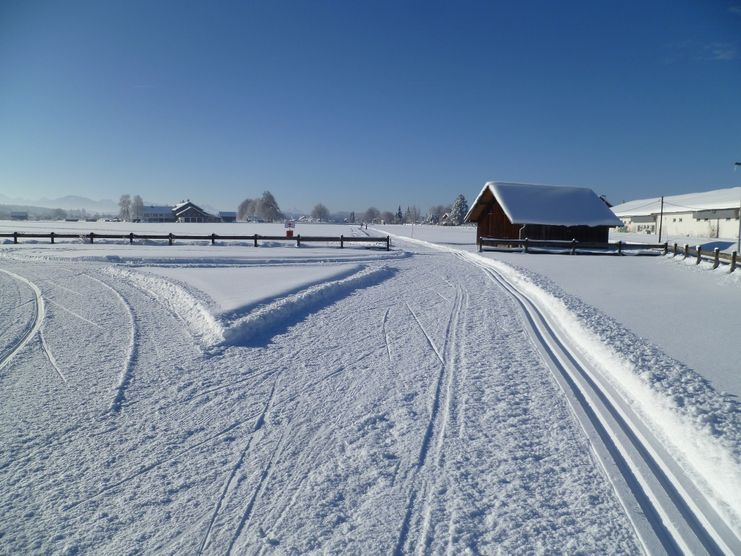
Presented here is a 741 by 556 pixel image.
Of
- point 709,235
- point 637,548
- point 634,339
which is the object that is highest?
point 709,235

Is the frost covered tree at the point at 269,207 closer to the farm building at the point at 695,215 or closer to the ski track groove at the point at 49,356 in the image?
the farm building at the point at 695,215

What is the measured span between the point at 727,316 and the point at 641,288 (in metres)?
3.97

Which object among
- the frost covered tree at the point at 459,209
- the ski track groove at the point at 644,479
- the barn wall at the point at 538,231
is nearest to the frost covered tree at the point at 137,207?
the frost covered tree at the point at 459,209

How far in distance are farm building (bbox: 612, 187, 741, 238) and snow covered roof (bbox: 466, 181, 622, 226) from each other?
37.9 feet

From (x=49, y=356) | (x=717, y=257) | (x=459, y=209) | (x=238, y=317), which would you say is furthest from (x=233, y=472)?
(x=459, y=209)

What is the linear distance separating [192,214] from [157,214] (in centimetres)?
1903

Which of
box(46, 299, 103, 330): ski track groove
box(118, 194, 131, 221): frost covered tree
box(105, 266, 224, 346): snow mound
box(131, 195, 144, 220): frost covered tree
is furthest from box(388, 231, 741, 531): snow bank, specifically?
box(118, 194, 131, 221): frost covered tree

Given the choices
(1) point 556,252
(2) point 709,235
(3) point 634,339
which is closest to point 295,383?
(3) point 634,339

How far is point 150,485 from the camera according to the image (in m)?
3.32

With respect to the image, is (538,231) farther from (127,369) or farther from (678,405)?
(127,369)

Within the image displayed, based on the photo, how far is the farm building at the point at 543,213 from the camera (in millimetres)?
31328

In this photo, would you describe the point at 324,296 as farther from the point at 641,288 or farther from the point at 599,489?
the point at 641,288

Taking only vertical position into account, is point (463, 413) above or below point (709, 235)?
below

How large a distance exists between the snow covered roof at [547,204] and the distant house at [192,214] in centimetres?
9389
